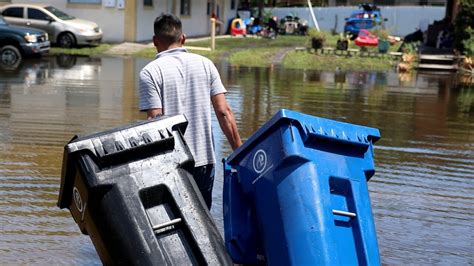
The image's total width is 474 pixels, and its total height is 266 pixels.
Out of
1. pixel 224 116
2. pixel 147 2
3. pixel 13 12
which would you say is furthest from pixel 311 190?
pixel 147 2

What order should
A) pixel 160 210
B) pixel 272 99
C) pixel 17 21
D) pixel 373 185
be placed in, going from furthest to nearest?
pixel 17 21 < pixel 272 99 < pixel 373 185 < pixel 160 210

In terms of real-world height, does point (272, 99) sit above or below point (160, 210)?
below

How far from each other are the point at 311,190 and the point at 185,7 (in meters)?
33.7

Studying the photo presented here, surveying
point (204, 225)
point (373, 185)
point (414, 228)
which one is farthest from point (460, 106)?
point (204, 225)

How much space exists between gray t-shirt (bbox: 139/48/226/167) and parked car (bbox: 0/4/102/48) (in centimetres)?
2312

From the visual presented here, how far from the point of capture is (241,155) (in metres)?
4.34

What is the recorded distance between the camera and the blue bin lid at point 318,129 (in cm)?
396

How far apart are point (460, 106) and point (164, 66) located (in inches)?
463

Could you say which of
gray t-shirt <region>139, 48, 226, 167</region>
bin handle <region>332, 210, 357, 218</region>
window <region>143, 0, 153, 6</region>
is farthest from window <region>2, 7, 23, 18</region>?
bin handle <region>332, 210, 357, 218</region>

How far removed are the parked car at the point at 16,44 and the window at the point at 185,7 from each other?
1489 cm

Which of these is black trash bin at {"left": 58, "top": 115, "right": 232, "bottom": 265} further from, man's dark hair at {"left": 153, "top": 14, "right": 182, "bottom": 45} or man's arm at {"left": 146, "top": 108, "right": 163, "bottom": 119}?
man's dark hair at {"left": 153, "top": 14, "right": 182, "bottom": 45}

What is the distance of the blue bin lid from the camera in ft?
13.0

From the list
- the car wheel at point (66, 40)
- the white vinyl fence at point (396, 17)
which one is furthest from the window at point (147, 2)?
the white vinyl fence at point (396, 17)

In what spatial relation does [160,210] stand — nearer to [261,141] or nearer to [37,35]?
[261,141]
